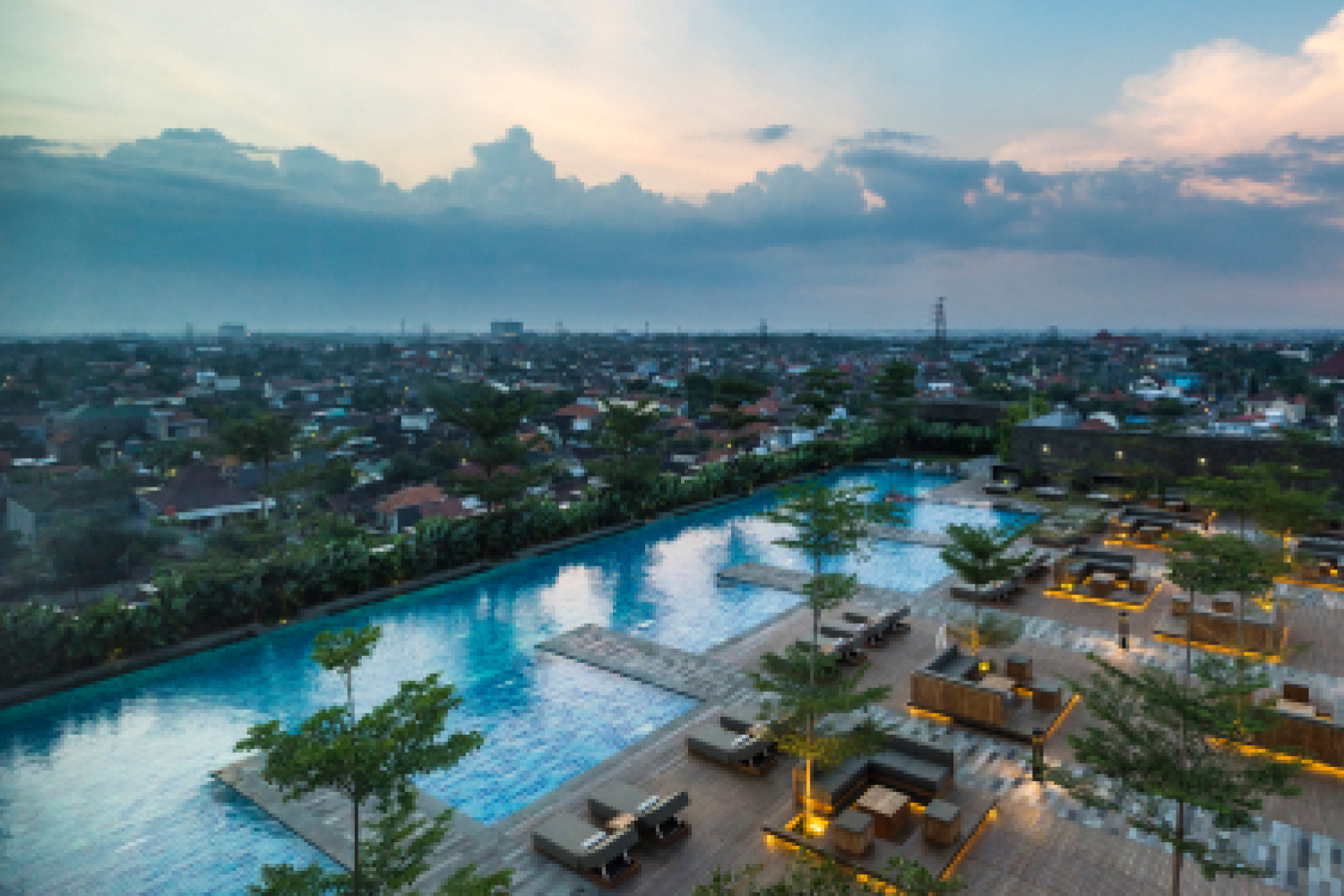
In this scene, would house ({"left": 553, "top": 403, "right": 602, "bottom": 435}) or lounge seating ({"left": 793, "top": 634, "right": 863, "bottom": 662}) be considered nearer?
lounge seating ({"left": 793, "top": 634, "right": 863, "bottom": 662})

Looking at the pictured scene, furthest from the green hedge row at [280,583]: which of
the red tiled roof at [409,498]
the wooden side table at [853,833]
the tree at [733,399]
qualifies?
the wooden side table at [853,833]

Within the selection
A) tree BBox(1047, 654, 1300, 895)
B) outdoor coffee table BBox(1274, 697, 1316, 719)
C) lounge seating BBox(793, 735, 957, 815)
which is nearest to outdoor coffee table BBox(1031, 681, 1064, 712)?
outdoor coffee table BBox(1274, 697, 1316, 719)

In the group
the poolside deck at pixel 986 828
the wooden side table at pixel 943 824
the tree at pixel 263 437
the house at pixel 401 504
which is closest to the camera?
the poolside deck at pixel 986 828

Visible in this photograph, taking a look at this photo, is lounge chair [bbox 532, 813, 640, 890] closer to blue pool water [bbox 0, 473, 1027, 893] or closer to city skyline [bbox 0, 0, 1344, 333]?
blue pool water [bbox 0, 473, 1027, 893]

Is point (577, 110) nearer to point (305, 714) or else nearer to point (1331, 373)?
point (305, 714)

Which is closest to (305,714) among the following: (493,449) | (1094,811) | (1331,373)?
(493,449)

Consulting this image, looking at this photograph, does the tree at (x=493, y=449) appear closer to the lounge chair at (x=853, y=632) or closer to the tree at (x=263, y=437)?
the tree at (x=263, y=437)

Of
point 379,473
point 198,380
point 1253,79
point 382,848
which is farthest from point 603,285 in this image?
point 382,848
